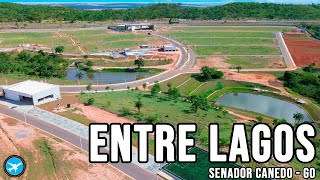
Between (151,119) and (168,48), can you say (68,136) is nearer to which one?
(151,119)

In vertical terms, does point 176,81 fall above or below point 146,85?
above

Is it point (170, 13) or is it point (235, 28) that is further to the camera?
point (170, 13)

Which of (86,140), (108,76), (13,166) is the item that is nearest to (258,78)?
(108,76)

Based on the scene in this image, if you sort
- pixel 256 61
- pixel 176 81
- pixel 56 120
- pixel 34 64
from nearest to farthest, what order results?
pixel 56 120, pixel 176 81, pixel 34 64, pixel 256 61

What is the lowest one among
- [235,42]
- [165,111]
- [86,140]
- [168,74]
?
[86,140]

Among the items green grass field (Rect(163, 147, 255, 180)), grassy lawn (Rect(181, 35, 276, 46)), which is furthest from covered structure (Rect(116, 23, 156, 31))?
green grass field (Rect(163, 147, 255, 180))

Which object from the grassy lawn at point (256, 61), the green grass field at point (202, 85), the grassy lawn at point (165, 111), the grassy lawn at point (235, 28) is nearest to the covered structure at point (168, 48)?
the grassy lawn at point (256, 61)
